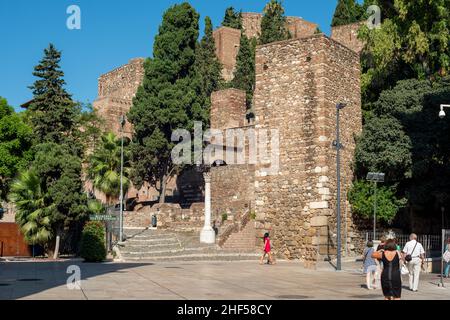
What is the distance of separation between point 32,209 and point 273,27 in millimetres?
33807

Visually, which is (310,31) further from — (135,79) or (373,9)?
(373,9)

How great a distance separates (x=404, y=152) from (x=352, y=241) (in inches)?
194

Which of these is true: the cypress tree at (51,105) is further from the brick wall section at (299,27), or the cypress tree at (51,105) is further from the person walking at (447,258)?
the brick wall section at (299,27)

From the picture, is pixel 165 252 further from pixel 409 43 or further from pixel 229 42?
pixel 229 42

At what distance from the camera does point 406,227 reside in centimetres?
2820

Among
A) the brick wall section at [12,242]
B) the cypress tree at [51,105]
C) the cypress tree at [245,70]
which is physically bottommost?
the brick wall section at [12,242]

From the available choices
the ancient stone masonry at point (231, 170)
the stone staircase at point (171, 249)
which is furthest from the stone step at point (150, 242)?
the ancient stone masonry at point (231, 170)

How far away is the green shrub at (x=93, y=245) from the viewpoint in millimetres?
25344

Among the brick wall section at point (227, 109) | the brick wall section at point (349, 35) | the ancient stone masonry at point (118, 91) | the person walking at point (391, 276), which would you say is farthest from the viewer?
the ancient stone masonry at point (118, 91)

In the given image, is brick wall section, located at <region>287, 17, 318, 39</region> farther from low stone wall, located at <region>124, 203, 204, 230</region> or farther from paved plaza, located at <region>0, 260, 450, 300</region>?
paved plaza, located at <region>0, 260, 450, 300</region>

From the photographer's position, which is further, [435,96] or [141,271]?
[435,96]

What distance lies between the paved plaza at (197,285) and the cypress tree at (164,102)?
22.2m

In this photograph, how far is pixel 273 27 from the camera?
188 ft
